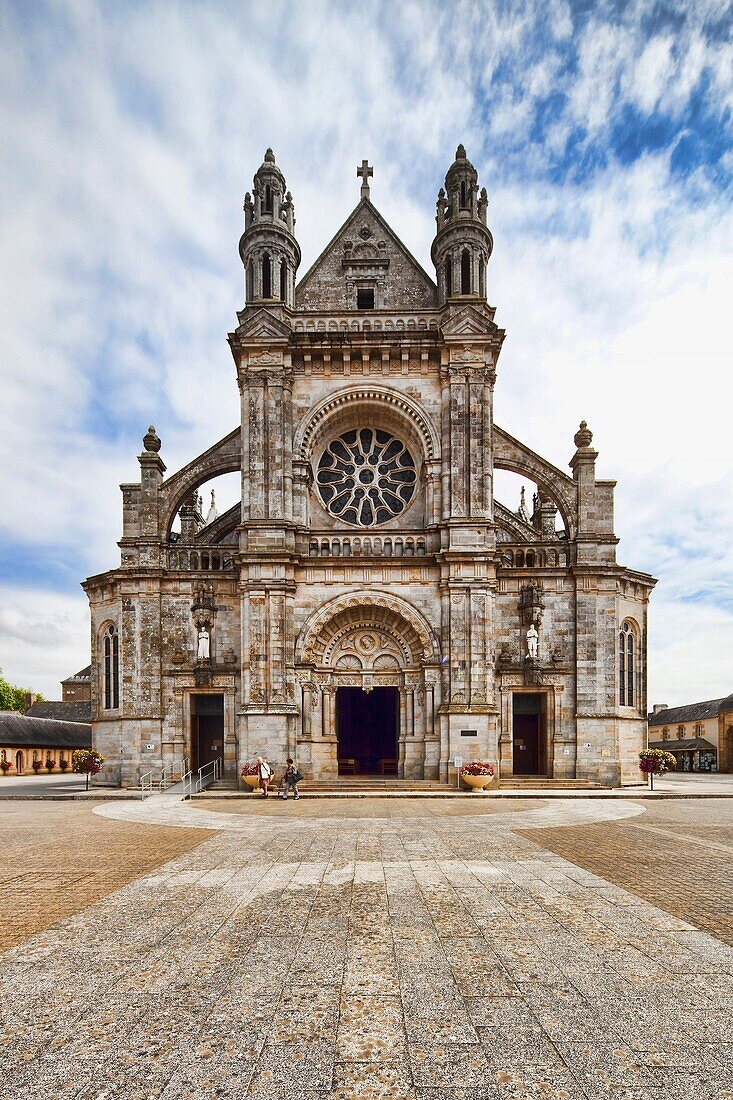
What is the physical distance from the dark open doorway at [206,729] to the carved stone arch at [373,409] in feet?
33.6

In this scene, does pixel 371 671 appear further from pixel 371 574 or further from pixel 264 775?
pixel 264 775

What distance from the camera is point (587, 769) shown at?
24516 mm

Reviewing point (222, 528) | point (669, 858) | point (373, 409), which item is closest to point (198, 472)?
point (222, 528)

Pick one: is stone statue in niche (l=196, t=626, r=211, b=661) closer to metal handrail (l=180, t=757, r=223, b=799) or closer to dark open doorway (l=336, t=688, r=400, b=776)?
metal handrail (l=180, t=757, r=223, b=799)

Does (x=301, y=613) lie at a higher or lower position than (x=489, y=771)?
higher

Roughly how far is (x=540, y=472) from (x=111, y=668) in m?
19.4

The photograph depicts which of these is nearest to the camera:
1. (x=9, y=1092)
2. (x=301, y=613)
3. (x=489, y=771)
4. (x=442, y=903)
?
(x=9, y=1092)

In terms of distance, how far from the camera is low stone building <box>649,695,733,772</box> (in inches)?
1938

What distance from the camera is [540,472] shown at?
26.5 meters

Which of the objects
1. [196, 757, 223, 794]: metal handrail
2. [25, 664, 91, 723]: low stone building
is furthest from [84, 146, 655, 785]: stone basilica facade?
[25, 664, 91, 723]: low stone building

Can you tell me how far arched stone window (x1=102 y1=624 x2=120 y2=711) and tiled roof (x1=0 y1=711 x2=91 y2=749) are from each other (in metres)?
19.6

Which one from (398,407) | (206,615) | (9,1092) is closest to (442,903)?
(9,1092)

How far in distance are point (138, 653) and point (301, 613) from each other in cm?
665

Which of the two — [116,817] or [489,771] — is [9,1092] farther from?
[489,771]
